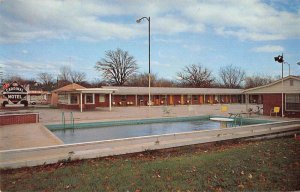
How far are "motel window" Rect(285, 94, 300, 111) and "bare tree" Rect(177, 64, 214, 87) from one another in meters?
53.4

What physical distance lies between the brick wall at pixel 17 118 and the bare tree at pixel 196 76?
62088 mm

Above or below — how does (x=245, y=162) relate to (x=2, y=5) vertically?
below

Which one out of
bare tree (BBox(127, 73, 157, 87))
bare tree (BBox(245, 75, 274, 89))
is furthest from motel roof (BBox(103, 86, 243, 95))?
bare tree (BBox(245, 75, 274, 89))

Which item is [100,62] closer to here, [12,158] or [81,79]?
[81,79]

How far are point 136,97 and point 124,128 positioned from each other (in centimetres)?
2328

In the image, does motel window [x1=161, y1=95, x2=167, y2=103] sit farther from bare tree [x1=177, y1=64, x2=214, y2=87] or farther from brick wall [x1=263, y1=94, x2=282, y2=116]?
bare tree [x1=177, y1=64, x2=214, y2=87]

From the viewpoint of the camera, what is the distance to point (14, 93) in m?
11.1

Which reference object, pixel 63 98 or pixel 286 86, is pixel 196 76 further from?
pixel 286 86

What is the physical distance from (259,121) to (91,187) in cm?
1651

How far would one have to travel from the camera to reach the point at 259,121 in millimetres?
18781

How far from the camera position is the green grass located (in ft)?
16.5

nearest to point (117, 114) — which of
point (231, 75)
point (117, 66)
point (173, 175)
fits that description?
point (173, 175)

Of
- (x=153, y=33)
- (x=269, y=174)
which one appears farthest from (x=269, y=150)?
(x=153, y=33)

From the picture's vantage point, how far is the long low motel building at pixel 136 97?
104 ft
